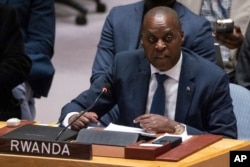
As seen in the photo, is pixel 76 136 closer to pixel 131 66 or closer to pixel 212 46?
pixel 131 66

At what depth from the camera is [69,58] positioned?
20.7 feet

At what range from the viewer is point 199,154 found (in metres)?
3.23

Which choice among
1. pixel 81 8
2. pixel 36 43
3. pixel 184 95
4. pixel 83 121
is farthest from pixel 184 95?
pixel 81 8

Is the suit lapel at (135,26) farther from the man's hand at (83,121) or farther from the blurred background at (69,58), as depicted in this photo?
the blurred background at (69,58)

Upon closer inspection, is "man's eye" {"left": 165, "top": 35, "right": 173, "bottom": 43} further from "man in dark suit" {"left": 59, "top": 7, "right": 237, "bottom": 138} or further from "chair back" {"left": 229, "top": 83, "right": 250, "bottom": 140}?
"chair back" {"left": 229, "top": 83, "right": 250, "bottom": 140}

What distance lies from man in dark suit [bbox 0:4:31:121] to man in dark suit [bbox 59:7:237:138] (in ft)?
2.51

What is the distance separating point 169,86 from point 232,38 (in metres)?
0.93

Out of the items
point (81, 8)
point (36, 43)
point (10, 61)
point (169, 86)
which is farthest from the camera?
point (81, 8)

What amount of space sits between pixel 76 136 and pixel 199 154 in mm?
499

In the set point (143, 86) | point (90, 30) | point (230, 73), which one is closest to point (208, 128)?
point (143, 86)

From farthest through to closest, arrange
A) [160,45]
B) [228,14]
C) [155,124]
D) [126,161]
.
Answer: [228,14]
[160,45]
[155,124]
[126,161]

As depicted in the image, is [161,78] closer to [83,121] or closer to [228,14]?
[83,121]

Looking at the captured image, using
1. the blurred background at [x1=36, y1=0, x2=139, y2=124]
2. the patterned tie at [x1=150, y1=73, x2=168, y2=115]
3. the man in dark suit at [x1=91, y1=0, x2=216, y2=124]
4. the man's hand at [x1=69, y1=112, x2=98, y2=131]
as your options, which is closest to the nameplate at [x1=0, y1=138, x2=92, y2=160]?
the man's hand at [x1=69, y1=112, x2=98, y2=131]

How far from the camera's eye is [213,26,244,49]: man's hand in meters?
4.73
